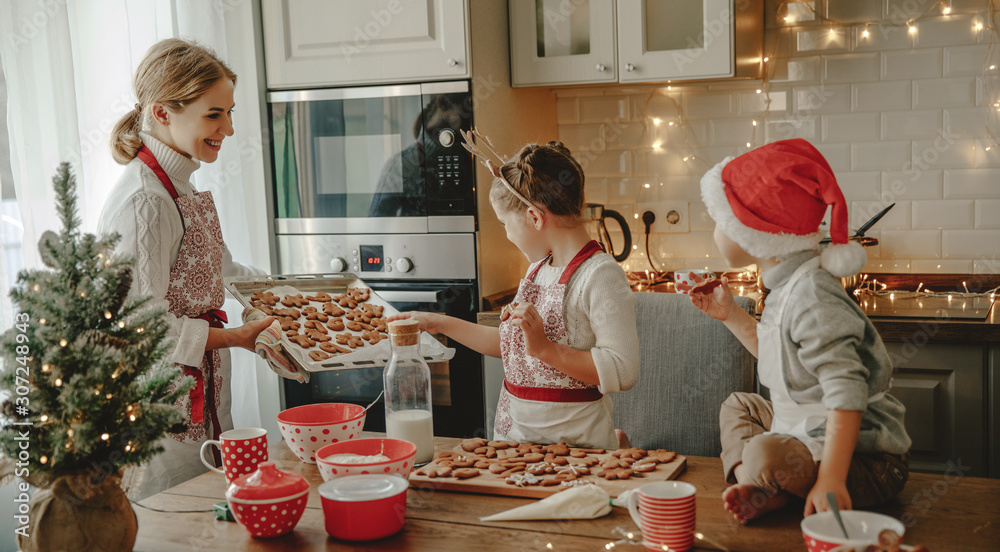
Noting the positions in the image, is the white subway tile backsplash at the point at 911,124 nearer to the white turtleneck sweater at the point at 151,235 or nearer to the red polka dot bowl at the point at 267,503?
the white turtleneck sweater at the point at 151,235

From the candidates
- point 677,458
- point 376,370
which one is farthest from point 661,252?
point 677,458

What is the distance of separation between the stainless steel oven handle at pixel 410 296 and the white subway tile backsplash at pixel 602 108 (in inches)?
37.0

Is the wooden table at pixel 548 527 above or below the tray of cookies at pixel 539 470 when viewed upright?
below

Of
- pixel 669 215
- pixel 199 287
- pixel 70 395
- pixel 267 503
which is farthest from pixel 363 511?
pixel 669 215

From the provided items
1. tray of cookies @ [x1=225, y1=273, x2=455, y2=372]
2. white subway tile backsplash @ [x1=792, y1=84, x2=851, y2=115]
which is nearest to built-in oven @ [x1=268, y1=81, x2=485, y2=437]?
tray of cookies @ [x1=225, y1=273, x2=455, y2=372]

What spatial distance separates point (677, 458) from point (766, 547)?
1.05 ft

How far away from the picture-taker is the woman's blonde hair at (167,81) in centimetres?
183

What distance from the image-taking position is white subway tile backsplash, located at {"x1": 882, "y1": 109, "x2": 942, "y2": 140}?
8.78 ft

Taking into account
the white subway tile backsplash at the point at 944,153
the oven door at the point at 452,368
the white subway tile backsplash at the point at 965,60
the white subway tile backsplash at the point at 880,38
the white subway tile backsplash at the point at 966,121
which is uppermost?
the white subway tile backsplash at the point at 880,38

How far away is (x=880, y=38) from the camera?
8.86 ft

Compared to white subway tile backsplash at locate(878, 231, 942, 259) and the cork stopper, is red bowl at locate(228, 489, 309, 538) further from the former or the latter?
white subway tile backsplash at locate(878, 231, 942, 259)

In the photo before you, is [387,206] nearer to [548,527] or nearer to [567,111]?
[567,111]

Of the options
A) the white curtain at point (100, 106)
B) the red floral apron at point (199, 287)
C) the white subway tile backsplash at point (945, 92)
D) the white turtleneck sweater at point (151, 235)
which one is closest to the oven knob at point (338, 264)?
the white curtain at point (100, 106)

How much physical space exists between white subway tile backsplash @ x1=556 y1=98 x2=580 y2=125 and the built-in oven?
65cm
